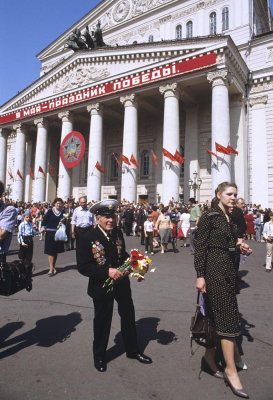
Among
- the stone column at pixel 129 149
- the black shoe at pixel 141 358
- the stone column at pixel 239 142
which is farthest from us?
the stone column at pixel 129 149

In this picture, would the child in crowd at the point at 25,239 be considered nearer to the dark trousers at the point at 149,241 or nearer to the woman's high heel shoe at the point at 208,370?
the dark trousers at the point at 149,241

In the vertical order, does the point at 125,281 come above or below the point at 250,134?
below

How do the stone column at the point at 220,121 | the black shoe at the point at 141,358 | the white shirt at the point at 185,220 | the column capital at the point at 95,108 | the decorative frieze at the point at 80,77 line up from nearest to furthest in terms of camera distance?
the black shoe at the point at 141,358
the white shirt at the point at 185,220
the stone column at the point at 220,121
the column capital at the point at 95,108
the decorative frieze at the point at 80,77

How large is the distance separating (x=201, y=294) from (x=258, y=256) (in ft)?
29.8

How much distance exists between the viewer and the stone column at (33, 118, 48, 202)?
30.1 m

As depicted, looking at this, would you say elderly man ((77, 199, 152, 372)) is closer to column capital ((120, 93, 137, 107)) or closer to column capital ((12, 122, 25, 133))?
column capital ((120, 93, 137, 107))

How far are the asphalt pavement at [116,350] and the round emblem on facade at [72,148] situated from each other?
1801 centimetres

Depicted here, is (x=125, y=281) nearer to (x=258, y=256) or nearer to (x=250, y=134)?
(x=258, y=256)

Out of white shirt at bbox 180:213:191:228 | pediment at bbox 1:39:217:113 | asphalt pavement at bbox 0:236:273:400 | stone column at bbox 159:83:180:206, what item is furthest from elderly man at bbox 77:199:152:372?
pediment at bbox 1:39:217:113

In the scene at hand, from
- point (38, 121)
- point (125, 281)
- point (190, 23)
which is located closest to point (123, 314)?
point (125, 281)

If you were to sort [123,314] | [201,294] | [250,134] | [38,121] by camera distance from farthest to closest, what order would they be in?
→ [38,121]
[250,134]
[123,314]
[201,294]

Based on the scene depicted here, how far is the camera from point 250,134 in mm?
24906

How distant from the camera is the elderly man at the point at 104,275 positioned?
3.08 meters

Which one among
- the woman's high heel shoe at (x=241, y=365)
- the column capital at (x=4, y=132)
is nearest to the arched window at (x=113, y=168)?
the column capital at (x=4, y=132)
